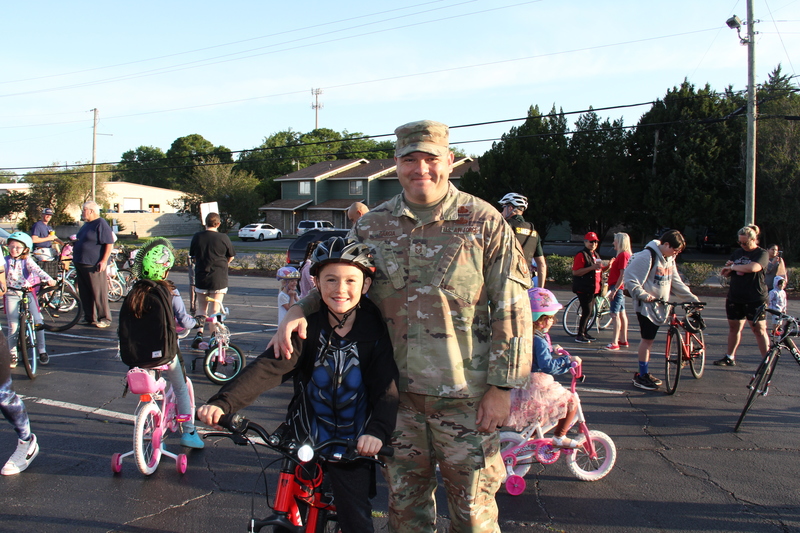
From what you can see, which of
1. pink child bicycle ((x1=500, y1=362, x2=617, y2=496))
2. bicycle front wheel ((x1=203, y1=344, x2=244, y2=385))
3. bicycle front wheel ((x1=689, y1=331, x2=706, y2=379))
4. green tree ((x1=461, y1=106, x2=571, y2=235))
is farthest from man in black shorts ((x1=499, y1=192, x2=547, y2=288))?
green tree ((x1=461, y1=106, x2=571, y2=235))

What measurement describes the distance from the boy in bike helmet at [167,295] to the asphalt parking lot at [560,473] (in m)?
0.38

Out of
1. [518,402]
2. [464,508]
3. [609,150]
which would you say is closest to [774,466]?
[518,402]

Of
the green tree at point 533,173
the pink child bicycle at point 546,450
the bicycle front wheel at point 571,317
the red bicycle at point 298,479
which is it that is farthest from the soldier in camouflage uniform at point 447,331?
the green tree at point 533,173

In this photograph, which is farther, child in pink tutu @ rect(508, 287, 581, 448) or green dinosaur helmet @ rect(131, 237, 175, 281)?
green dinosaur helmet @ rect(131, 237, 175, 281)

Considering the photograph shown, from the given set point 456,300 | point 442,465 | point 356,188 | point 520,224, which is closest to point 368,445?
point 442,465

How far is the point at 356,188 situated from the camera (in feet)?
167

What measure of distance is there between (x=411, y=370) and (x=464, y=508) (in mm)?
640

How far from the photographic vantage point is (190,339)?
8.91 meters

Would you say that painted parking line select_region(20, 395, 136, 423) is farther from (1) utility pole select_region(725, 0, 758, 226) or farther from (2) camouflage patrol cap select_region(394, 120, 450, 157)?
(1) utility pole select_region(725, 0, 758, 226)

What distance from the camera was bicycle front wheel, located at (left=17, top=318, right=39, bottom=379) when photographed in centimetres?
659

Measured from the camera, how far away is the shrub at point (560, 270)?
1800cm

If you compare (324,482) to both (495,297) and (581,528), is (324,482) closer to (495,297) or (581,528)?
(495,297)

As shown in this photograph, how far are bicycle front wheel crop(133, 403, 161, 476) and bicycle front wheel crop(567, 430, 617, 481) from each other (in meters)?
3.10

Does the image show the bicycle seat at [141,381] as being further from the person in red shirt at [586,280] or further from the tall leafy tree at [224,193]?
the tall leafy tree at [224,193]
